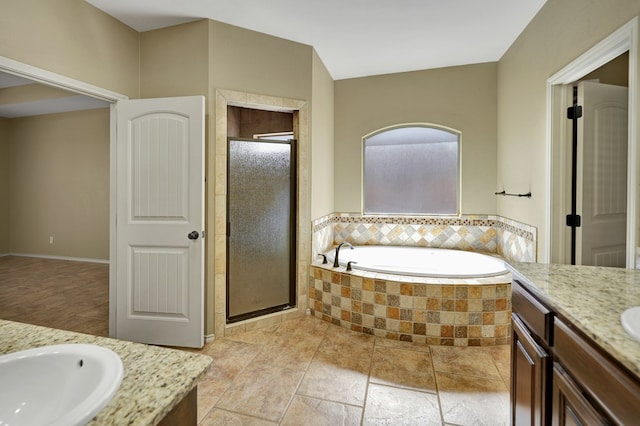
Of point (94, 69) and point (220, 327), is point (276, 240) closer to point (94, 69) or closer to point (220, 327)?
point (220, 327)

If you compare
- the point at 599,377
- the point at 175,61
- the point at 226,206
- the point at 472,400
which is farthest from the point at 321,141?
the point at 599,377

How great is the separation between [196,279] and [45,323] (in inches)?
69.6

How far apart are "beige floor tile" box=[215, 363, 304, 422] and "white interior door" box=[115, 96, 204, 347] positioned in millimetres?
648

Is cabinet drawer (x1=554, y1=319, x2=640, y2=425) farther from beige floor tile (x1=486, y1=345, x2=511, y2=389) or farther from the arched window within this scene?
the arched window

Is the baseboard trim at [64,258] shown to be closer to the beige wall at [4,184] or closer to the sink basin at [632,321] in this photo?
the beige wall at [4,184]

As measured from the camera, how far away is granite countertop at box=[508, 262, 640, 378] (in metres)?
0.73

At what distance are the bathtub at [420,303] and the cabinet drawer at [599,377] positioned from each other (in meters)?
1.48

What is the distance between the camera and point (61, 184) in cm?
558

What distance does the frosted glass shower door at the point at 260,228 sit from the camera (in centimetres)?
275

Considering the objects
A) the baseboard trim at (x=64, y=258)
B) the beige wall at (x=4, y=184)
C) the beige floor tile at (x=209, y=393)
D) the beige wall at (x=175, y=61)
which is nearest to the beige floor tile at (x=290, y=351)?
the beige floor tile at (x=209, y=393)

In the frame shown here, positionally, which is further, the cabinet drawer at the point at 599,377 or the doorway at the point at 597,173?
the doorway at the point at 597,173

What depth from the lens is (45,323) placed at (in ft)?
9.57

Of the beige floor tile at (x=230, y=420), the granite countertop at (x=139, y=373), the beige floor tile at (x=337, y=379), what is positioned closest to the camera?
the granite countertop at (x=139, y=373)

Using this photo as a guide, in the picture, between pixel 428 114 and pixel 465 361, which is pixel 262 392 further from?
pixel 428 114
